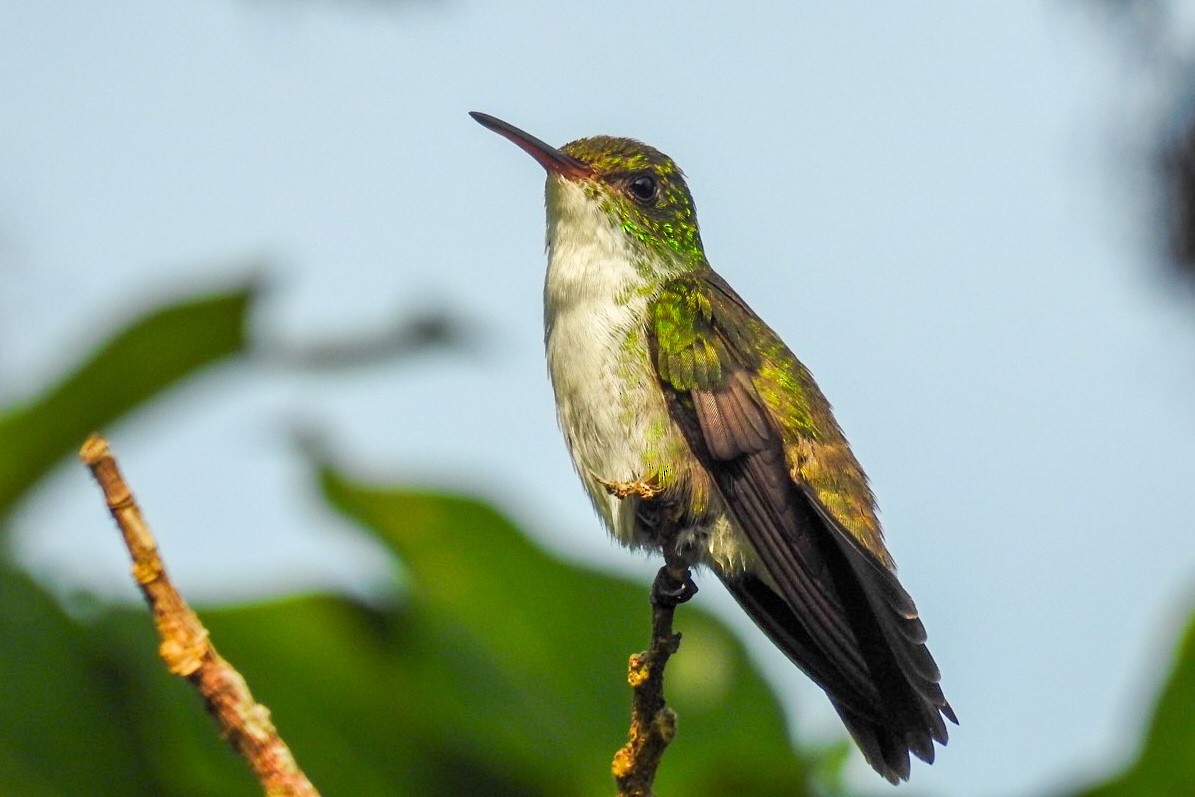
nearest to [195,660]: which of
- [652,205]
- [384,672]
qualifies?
[384,672]

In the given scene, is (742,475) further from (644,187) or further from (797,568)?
→ (644,187)

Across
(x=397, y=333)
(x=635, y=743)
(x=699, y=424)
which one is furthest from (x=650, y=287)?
(x=635, y=743)

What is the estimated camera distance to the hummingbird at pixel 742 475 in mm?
3260

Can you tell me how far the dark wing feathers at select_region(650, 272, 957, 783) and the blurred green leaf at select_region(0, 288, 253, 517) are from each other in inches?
44.9

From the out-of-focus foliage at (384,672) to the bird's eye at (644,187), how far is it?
1.05 metres

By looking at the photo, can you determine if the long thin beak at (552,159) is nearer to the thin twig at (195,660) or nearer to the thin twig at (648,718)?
the thin twig at (648,718)

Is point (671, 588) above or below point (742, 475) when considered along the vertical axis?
below

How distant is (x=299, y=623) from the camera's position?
3877mm

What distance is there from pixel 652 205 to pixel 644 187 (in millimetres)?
62

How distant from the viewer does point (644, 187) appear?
4.31m

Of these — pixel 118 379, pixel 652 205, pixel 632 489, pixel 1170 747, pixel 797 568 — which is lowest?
pixel 1170 747

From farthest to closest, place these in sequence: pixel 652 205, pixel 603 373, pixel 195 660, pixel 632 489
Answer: pixel 652 205, pixel 603 373, pixel 632 489, pixel 195 660

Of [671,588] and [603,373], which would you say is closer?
[671,588]

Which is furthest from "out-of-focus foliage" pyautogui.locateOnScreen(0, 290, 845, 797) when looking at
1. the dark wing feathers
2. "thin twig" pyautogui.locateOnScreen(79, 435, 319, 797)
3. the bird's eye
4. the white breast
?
the bird's eye
